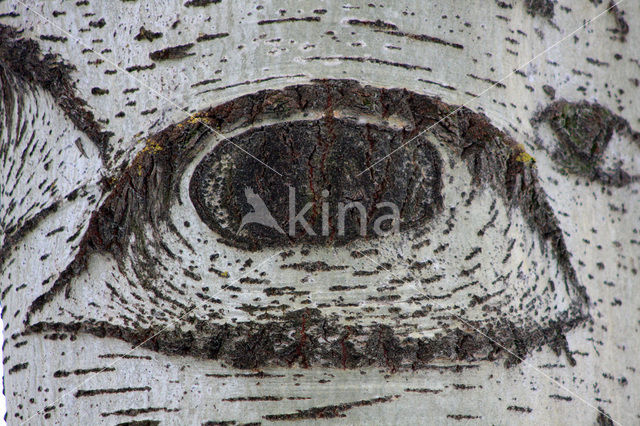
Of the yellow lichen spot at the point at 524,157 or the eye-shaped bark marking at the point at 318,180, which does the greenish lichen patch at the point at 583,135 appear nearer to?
the yellow lichen spot at the point at 524,157

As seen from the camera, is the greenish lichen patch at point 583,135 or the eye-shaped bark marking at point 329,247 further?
the greenish lichen patch at point 583,135

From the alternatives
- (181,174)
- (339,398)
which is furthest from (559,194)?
(181,174)

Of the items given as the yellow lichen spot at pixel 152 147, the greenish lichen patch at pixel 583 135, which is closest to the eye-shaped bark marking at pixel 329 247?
the yellow lichen spot at pixel 152 147

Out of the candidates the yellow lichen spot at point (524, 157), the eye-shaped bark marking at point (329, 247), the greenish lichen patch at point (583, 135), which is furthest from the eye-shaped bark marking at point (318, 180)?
the greenish lichen patch at point (583, 135)

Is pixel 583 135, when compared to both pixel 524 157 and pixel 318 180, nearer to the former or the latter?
pixel 524 157

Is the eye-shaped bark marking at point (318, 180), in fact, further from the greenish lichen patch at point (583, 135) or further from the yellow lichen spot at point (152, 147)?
the greenish lichen patch at point (583, 135)

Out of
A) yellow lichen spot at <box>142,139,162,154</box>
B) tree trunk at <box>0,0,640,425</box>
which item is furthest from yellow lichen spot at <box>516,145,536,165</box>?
yellow lichen spot at <box>142,139,162,154</box>

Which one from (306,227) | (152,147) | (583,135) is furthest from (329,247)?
(583,135)

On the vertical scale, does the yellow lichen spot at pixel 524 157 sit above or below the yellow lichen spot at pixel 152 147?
below
